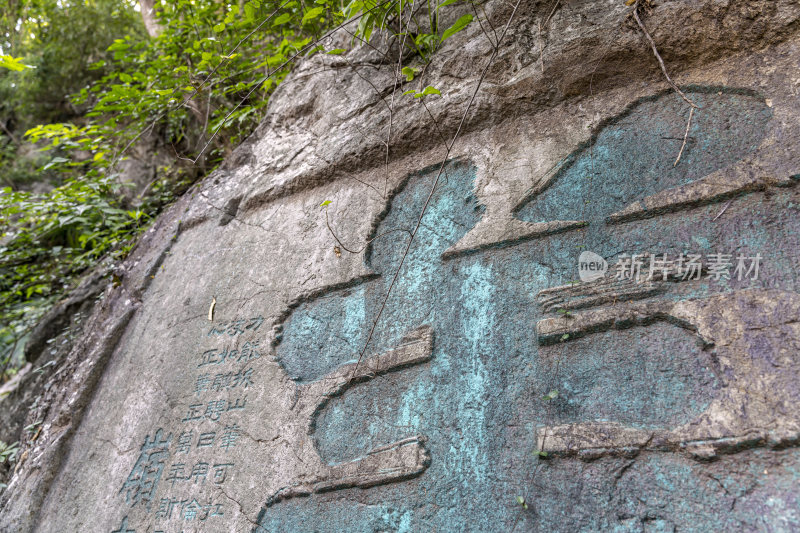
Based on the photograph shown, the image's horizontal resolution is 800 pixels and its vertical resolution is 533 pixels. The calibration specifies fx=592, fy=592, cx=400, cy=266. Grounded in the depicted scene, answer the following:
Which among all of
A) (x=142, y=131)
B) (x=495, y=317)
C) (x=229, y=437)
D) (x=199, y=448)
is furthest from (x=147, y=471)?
(x=142, y=131)

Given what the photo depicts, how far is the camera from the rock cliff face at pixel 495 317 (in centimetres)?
127

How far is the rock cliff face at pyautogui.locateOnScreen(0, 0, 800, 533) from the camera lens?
1.27m

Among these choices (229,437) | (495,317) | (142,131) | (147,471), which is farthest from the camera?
(142,131)

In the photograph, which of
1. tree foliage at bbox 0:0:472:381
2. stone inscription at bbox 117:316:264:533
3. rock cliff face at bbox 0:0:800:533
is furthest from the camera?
tree foliage at bbox 0:0:472:381

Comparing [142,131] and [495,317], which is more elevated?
[142,131]

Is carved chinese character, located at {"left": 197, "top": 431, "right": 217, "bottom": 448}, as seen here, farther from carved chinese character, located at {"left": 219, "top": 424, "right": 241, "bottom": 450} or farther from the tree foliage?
the tree foliage

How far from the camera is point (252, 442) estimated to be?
5.98 ft

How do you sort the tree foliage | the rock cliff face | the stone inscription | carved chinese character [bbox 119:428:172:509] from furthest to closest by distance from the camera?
the tree foliage
carved chinese character [bbox 119:428:172:509]
the stone inscription
the rock cliff face

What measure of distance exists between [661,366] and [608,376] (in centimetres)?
12

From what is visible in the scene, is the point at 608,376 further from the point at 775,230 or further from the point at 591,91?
the point at 591,91

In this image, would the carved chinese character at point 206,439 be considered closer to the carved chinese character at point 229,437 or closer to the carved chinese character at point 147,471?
the carved chinese character at point 229,437

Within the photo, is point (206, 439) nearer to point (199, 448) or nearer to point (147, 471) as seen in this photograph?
point (199, 448)

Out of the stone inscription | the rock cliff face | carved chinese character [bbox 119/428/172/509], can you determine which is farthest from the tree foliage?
carved chinese character [bbox 119/428/172/509]

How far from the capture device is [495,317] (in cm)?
162
